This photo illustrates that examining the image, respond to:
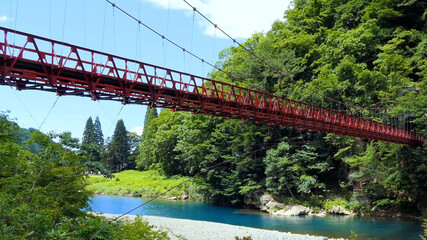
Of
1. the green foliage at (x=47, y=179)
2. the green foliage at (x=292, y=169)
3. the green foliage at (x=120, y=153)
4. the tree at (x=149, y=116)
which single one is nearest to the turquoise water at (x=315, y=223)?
the green foliage at (x=292, y=169)

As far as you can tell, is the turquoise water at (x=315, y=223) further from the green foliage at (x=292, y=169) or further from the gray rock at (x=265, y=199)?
the green foliage at (x=292, y=169)

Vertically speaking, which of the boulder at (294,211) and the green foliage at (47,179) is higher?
the green foliage at (47,179)

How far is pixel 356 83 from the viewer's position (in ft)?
79.8

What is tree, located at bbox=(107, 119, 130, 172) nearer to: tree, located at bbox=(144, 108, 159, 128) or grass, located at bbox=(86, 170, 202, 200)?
tree, located at bbox=(144, 108, 159, 128)

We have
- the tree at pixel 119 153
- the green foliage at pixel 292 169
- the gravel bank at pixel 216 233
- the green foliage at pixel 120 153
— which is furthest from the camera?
the tree at pixel 119 153

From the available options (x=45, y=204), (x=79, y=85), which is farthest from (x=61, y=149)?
(x=79, y=85)

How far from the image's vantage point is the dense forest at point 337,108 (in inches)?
842

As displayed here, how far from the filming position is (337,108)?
1039 inches

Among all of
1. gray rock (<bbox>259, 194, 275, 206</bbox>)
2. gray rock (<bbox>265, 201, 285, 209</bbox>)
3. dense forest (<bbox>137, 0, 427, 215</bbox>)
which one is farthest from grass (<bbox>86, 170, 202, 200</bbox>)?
gray rock (<bbox>265, 201, 285, 209</bbox>)

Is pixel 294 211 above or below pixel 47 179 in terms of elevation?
below

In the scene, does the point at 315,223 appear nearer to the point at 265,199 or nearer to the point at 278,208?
the point at 278,208

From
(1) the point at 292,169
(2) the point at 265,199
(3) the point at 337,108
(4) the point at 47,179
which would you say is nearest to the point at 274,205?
(2) the point at 265,199

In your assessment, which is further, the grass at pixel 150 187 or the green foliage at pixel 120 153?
the green foliage at pixel 120 153

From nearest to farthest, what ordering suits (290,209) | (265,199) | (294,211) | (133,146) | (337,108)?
(294,211)
(290,209)
(265,199)
(337,108)
(133,146)
